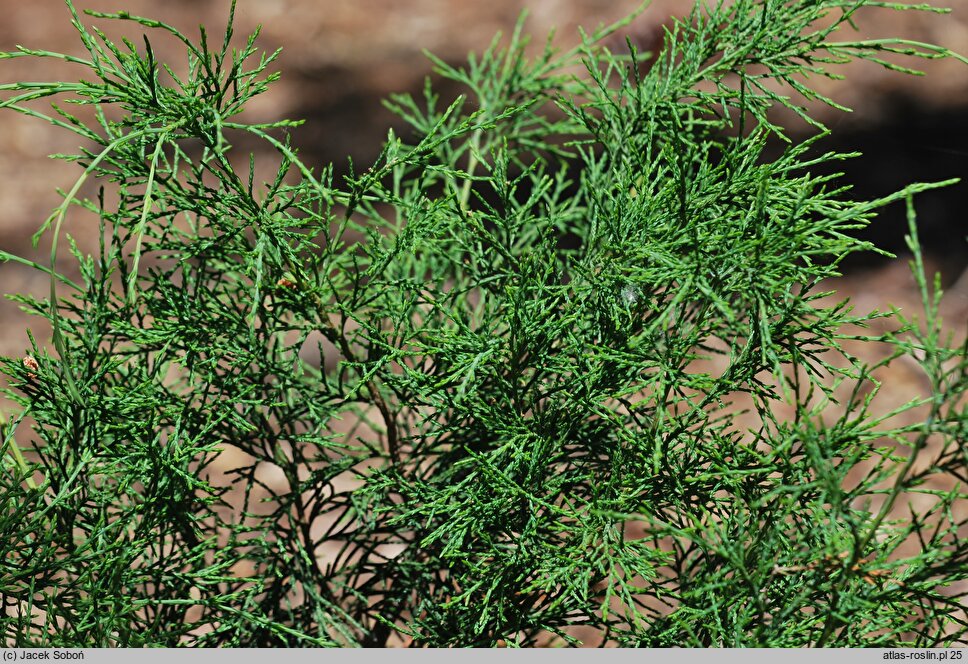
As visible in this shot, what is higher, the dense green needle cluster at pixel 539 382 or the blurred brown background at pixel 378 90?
the blurred brown background at pixel 378 90

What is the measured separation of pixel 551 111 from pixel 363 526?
1.11 m

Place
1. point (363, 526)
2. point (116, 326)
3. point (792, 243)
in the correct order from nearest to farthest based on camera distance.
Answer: point (792, 243), point (116, 326), point (363, 526)

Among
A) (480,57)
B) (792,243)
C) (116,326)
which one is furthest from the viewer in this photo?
(480,57)

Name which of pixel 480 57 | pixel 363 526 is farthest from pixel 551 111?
pixel 363 526

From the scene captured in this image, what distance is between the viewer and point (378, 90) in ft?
5.73

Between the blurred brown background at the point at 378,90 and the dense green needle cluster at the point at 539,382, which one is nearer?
the dense green needle cluster at the point at 539,382

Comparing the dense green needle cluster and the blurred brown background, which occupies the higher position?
the blurred brown background

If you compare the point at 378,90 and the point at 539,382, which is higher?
the point at 378,90

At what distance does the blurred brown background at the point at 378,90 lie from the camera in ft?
5.61

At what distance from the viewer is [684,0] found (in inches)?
67.7

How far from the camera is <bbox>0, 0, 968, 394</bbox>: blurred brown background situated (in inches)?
67.3

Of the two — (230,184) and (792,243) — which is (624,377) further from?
(230,184)

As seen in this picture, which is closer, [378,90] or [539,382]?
[539,382]

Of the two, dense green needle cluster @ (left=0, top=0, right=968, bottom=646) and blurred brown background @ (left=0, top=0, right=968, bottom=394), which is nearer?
dense green needle cluster @ (left=0, top=0, right=968, bottom=646)
